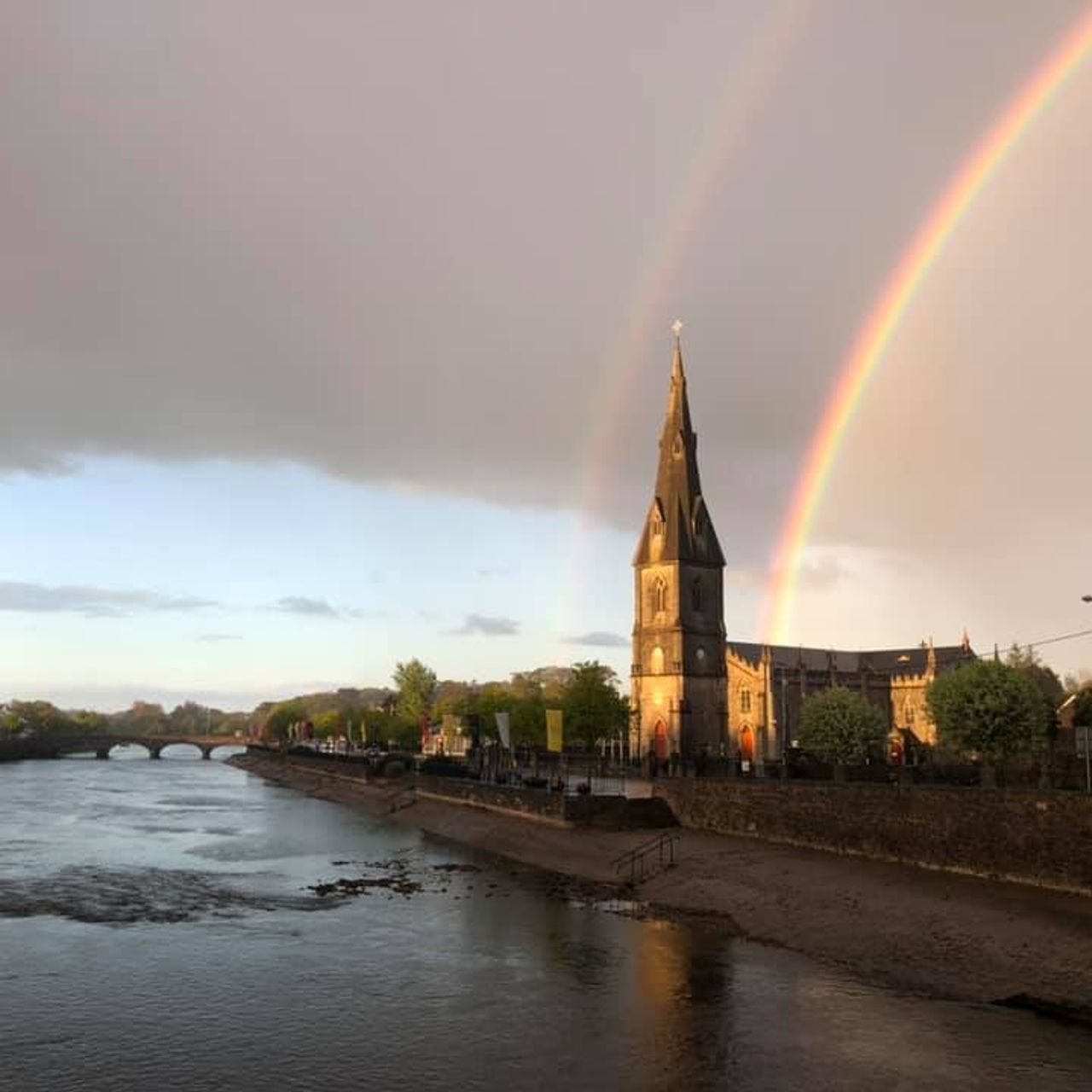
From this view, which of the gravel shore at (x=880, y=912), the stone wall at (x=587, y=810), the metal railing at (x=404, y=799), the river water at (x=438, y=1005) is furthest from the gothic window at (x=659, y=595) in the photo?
the river water at (x=438, y=1005)

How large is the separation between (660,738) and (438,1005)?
93065mm

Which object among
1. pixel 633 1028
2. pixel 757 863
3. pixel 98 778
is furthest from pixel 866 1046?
pixel 98 778

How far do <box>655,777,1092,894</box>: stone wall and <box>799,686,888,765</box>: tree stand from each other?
22.5 metres

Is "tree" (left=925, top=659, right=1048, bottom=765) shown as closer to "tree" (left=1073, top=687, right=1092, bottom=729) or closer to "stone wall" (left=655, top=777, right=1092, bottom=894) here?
"stone wall" (left=655, top=777, right=1092, bottom=894)

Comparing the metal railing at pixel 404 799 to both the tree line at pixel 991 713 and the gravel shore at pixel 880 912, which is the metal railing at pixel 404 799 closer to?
the gravel shore at pixel 880 912

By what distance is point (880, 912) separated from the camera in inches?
1451

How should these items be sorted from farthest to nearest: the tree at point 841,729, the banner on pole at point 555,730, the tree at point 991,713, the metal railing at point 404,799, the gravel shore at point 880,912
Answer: the metal railing at point 404,799 < the tree at point 841,729 < the banner on pole at point 555,730 < the tree at point 991,713 < the gravel shore at point 880,912

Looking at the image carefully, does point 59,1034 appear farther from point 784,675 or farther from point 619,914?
point 784,675

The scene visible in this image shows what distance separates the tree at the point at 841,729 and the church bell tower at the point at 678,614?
125 ft

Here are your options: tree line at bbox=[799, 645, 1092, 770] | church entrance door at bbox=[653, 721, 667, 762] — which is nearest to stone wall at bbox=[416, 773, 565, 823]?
tree line at bbox=[799, 645, 1092, 770]

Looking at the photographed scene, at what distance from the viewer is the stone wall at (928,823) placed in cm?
3625

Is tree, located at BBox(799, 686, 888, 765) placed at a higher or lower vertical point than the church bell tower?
lower

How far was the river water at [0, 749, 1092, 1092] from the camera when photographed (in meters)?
23.2

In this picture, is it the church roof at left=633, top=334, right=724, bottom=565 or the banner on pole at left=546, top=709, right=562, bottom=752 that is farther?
the church roof at left=633, top=334, right=724, bottom=565
